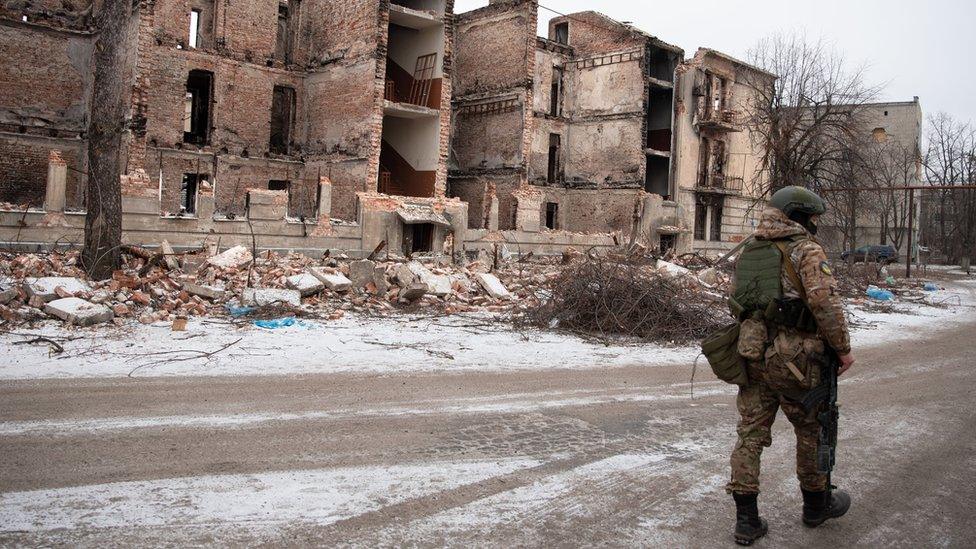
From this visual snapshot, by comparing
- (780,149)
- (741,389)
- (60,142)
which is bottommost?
(741,389)

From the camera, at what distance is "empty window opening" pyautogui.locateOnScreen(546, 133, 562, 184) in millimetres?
37406

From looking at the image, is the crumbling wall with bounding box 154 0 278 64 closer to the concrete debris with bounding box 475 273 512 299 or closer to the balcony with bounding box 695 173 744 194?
the concrete debris with bounding box 475 273 512 299

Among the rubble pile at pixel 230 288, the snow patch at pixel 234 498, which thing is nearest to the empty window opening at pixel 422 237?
the rubble pile at pixel 230 288

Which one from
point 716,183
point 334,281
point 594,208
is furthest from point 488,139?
point 334,281

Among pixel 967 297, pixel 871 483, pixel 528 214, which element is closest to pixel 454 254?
pixel 528 214

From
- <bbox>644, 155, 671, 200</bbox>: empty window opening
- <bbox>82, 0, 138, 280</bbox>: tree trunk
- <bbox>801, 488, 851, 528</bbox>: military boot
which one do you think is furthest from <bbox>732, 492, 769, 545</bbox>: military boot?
<bbox>644, 155, 671, 200</bbox>: empty window opening

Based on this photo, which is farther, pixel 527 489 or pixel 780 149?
pixel 780 149

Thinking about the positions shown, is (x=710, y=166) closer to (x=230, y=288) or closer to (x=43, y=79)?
(x=43, y=79)

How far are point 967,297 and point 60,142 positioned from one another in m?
31.5

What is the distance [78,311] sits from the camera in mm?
10383

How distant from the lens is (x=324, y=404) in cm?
695

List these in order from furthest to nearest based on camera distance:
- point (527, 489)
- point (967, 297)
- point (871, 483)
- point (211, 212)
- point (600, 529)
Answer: point (967, 297), point (211, 212), point (871, 483), point (527, 489), point (600, 529)

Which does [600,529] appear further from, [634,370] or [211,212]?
[211,212]

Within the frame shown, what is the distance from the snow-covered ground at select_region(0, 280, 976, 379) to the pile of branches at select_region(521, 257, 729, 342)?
0.63 meters
